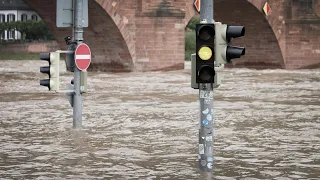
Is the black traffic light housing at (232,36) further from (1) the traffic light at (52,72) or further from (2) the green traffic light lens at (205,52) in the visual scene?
(1) the traffic light at (52,72)

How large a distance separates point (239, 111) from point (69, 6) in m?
5.09

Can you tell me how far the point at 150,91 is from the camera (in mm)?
22438

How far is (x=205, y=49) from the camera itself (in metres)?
8.21

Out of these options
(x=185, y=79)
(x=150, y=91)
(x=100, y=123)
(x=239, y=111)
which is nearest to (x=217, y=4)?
(x=185, y=79)

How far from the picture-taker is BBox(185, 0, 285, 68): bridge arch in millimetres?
37656

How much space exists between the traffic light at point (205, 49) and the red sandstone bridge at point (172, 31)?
21451 mm

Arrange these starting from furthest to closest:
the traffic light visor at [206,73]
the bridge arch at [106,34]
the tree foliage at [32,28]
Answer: the tree foliage at [32,28] < the bridge arch at [106,34] < the traffic light visor at [206,73]

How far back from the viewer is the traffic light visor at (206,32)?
8180 millimetres

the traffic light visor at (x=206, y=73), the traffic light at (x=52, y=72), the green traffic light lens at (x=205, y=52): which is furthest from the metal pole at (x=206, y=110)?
the traffic light at (x=52, y=72)

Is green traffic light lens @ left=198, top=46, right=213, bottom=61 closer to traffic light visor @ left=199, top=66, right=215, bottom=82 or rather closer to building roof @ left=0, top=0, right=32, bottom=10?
traffic light visor @ left=199, top=66, right=215, bottom=82

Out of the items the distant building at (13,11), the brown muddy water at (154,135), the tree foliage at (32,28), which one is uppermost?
the distant building at (13,11)

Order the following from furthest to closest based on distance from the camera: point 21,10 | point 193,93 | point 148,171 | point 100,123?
1. point 21,10
2. point 193,93
3. point 100,123
4. point 148,171

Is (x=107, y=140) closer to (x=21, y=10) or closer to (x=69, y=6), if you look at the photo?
(x=69, y=6)

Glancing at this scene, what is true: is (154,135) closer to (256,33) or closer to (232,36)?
(232,36)
